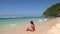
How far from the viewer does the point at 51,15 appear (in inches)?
158

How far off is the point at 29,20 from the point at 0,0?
76cm

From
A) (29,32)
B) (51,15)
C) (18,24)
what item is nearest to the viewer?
(29,32)

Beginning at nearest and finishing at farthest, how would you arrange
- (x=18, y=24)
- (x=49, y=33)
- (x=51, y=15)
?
1. (x=49, y=33)
2. (x=51, y=15)
3. (x=18, y=24)

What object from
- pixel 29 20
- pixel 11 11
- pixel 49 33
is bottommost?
pixel 49 33

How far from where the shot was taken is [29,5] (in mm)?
3643

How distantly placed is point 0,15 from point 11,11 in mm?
242

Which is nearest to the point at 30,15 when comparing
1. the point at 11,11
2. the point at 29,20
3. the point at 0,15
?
the point at 29,20

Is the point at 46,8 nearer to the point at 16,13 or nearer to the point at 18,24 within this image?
the point at 16,13

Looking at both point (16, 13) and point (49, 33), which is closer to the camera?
point (49, 33)

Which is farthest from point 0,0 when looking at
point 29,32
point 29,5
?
point 29,32

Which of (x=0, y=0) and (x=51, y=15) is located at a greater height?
(x=0, y=0)

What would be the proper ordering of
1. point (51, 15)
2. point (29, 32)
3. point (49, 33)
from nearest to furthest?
point (49, 33), point (29, 32), point (51, 15)

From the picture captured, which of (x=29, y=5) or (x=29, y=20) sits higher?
(x=29, y=5)

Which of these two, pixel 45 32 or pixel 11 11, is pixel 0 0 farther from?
pixel 45 32
